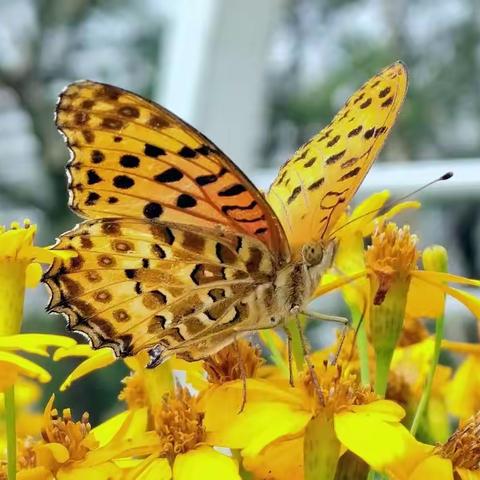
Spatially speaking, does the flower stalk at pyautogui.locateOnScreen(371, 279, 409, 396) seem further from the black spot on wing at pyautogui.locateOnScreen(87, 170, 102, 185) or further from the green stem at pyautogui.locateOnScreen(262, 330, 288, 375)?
the black spot on wing at pyautogui.locateOnScreen(87, 170, 102, 185)

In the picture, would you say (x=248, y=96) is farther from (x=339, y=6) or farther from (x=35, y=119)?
(x=35, y=119)

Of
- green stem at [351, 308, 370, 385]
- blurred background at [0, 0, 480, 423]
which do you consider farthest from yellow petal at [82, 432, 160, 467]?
blurred background at [0, 0, 480, 423]

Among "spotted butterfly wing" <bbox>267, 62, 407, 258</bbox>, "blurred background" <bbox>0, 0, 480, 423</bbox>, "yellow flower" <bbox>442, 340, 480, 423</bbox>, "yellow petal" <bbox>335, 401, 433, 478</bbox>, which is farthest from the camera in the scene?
"blurred background" <bbox>0, 0, 480, 423</bbox>

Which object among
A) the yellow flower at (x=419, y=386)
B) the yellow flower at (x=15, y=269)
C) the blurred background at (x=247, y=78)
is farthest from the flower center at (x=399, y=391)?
the blurred background at (x=247, y=78)

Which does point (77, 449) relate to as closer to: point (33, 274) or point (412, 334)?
point (33, 274)

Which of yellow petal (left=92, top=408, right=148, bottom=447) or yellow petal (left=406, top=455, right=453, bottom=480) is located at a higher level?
yellow petal (left=92, top=408, right=148, bottom=447)

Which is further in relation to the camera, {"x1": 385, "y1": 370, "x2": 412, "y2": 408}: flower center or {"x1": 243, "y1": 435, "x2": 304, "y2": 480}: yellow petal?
{"x1": 385, "y1": 370, "x2": 412, "y2": 408}: flower center
